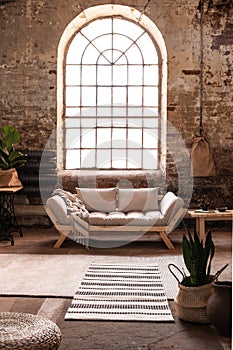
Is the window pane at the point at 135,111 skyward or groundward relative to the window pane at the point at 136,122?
skyward

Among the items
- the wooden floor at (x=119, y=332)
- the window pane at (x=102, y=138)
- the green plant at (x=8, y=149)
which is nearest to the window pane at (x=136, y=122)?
the window pane at (x=102, y=138)

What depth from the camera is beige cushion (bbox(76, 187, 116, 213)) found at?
10.1 metres

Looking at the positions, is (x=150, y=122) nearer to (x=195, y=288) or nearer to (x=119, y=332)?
(x=195, y=288)

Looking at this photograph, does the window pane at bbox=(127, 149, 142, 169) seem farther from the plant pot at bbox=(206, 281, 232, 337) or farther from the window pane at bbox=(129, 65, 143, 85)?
the plant pot at bbox=(206, 281, 232, 337)

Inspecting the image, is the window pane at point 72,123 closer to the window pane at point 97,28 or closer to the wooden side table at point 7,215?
the window pane at point 97,28

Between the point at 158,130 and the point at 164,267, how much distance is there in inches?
151

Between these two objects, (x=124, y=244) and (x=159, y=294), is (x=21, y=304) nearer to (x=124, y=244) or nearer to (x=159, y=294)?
(x=159, y=294)

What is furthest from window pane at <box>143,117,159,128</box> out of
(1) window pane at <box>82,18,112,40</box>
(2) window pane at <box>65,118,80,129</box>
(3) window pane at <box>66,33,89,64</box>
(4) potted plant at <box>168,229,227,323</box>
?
(4) potted plant at <box>168,229,227,323</box>

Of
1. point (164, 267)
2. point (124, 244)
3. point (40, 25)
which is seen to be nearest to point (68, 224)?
point (124, 244)

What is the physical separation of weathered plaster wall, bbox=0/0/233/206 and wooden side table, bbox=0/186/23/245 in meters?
0.97

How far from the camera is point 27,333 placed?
4.64 m

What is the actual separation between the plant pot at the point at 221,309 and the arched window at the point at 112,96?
6041 mm

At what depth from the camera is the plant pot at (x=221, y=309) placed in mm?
5316

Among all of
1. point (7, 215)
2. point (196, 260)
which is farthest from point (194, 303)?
point (7, 215)
